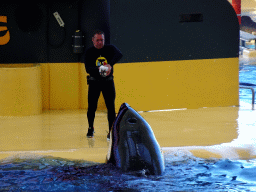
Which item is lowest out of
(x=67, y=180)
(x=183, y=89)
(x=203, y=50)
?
(x=67, y=180)

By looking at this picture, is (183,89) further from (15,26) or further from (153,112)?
(15,26)

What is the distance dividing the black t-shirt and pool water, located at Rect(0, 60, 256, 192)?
1433mm

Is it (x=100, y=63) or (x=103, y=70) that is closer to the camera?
(x=103, y=70)

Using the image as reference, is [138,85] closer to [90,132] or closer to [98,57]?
[90,132]

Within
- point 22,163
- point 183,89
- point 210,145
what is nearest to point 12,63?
point 183,89

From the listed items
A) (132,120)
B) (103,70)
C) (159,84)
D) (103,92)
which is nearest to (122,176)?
(132,120)

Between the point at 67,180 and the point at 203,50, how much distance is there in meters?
4.96

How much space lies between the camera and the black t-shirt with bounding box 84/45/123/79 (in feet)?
20.6

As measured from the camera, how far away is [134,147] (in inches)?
169

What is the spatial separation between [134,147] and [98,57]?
7.55 ft

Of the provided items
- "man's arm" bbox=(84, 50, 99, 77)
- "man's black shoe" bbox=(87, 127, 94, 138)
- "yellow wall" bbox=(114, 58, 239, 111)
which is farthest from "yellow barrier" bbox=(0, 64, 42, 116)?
"man's arm" bbox=(84, 50, 99, 77)

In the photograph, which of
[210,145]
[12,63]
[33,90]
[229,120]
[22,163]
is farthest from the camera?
[12,63]

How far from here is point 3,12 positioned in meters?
8.77

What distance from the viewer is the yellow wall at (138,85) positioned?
8.20m
